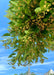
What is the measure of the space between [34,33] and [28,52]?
174 centimetres

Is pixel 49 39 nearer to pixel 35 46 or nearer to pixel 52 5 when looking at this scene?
pixel 35 46

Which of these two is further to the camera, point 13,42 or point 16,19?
point 13,42

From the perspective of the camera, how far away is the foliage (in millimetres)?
8164

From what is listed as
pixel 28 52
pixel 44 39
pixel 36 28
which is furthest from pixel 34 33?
pixel 28 52

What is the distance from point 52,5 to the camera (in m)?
7.70

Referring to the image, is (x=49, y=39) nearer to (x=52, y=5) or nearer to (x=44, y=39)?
(x=44, y=39)

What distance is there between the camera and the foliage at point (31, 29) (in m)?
8.16

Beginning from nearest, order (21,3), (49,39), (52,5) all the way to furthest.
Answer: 1. (52,5)
2. (21,3)
3. (49,39)

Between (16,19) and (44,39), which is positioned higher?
(16,19)

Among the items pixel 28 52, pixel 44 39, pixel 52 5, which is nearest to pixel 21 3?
pixel 52 5

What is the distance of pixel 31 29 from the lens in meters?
8.75

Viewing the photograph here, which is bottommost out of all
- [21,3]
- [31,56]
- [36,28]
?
[31,56]

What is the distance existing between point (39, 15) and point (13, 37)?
2.99 metres

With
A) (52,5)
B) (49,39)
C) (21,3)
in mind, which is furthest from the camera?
(49,39)
